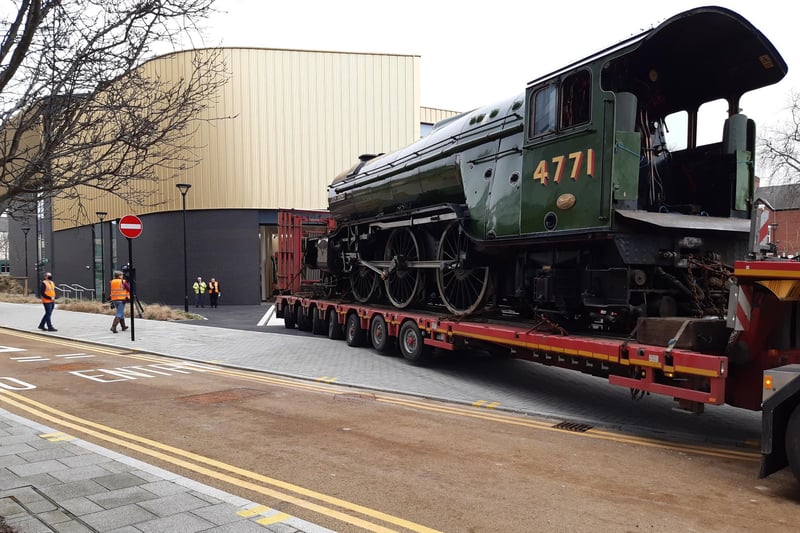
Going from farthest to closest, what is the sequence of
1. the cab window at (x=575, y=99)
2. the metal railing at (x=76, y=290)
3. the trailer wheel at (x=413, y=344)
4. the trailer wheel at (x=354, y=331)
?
the metal railing at (x=76, y=290)
the trailer wheel at (x=354, y=331)
the trailer wheel at (x=413, y=344)
the cab window at (x=575, y=99)

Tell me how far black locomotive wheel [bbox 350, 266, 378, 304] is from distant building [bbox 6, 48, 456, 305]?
1657cm

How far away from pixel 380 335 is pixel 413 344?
1.32 metres

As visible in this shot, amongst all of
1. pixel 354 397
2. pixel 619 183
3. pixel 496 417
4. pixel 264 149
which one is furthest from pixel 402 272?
pixel 264 149

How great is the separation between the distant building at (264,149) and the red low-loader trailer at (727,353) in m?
23.2

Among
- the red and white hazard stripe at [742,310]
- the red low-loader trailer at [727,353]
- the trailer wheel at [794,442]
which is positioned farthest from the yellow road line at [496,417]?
the red and white hazard stripe at [742,310]

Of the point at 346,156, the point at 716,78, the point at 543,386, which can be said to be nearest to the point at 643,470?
the point at 543,386

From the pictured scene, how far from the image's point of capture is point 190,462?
17.5 feet

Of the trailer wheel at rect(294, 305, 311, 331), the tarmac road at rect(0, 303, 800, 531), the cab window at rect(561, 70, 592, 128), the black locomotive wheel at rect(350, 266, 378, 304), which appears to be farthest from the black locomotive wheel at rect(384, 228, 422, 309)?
the trailer wheel at rect(294, 305, 311, 331)

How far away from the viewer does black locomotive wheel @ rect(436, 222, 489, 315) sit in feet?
31.1

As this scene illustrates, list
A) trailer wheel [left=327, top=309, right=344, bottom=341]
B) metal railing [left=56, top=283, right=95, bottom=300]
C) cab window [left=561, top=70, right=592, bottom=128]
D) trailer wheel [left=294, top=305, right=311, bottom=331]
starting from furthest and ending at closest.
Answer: metal railing [left=56, top=283, right=95, bottom=300]
trailer wheel [left=294, top=305, right=311, bottom=331]
trailer wheel [left=327, top=309, right=344, bottom=341]
cab window [left=561, top=70, right=592, bottom=128]

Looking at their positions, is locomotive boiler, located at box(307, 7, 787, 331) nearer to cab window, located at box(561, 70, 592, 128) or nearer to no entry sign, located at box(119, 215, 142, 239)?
cab window, located at box(561, 70, 592, 128)

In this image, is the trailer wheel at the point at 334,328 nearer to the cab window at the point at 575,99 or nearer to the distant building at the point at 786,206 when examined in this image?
the cab window at the point at 575,99

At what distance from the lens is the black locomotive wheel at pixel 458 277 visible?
9484 millimetres

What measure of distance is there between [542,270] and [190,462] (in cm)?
495
